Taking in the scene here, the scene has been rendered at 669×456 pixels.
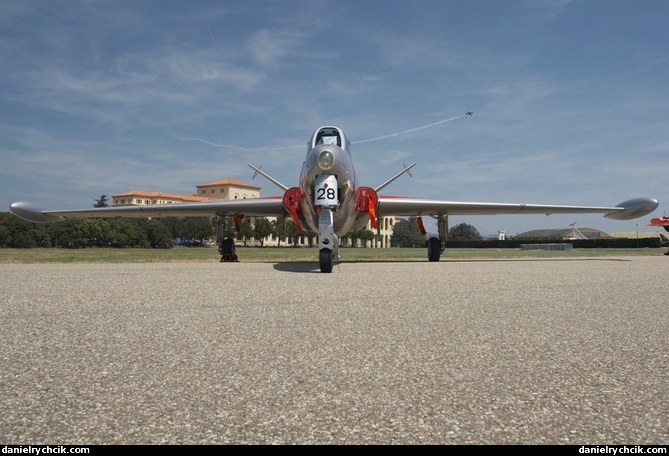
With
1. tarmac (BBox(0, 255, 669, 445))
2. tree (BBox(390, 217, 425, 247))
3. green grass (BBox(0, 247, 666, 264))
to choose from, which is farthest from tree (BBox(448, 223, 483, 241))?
tarmac (BBox(0, 255, 669, 445))

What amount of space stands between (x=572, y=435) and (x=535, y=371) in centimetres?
119

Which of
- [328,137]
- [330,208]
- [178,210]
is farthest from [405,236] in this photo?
[330,208]

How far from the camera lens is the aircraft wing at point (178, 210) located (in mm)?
21891

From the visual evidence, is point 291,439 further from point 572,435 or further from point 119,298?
point 119,298

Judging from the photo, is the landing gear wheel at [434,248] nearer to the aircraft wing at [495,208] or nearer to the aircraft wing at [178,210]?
the aircraft wing at [495,208]

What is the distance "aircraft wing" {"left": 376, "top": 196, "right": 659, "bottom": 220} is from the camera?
22.5 m

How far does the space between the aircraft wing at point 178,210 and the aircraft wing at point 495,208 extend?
473 centimetres

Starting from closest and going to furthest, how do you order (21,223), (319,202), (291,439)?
1. (291,439)
2. (319,202)
3. (21,223)

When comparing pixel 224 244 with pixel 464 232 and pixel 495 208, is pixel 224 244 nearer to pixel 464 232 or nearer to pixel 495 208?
pixel 495 208

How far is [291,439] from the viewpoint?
258 centimetres

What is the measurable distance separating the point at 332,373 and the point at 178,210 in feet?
66.0

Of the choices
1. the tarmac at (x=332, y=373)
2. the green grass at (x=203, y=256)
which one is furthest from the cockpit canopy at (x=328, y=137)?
the tarmac at (x=332, y=373)

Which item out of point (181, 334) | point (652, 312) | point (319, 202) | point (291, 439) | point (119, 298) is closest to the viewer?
point (291, 439)

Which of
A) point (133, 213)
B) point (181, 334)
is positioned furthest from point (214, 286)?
point (133, 213)
